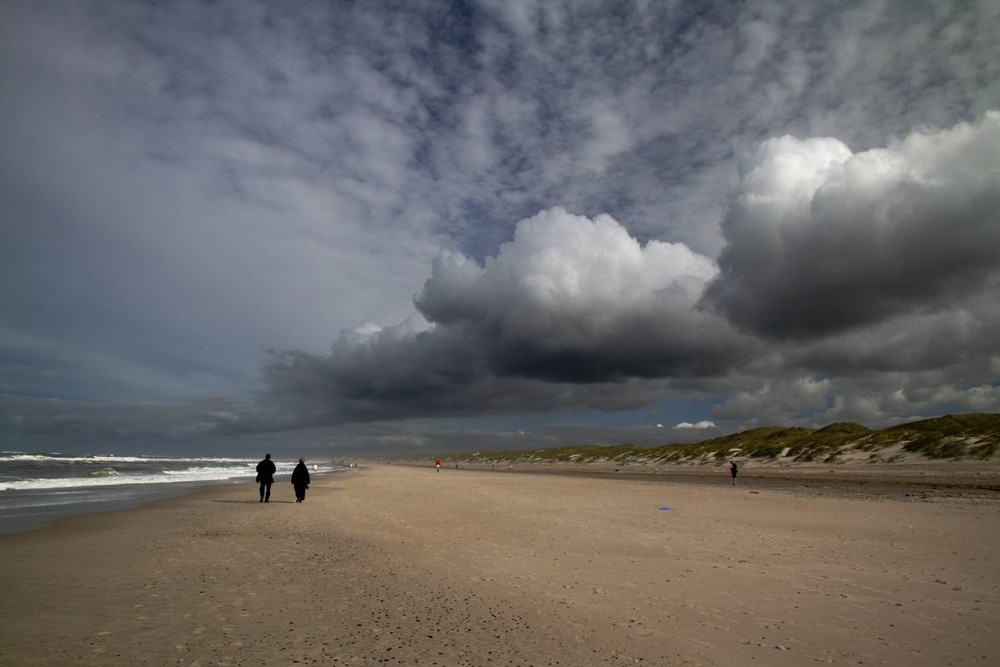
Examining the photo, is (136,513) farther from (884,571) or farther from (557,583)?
(884,571)

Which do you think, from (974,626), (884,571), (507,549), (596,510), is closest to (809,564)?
(884,571)

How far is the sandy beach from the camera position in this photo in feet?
23.5

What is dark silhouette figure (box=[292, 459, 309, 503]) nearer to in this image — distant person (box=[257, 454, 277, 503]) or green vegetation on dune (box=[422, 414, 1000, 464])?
distant person (box=[257, 454, 277, 503])

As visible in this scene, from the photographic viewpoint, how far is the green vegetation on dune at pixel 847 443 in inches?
1903

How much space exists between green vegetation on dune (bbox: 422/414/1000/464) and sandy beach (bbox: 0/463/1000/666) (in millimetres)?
38680

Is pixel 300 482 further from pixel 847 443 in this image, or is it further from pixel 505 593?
pixel 847 443

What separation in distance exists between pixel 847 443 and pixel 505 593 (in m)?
69.6

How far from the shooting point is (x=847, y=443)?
64688 mm

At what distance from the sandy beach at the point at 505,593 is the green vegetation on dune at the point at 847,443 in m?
38.7

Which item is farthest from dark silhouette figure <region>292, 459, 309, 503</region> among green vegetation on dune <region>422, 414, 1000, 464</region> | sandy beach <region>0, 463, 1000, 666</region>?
green vegetation on dune <region>422, 414, 1000, 464</region>

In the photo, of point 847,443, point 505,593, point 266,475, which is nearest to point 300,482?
point 266,475

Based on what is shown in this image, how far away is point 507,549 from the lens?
14211 mm

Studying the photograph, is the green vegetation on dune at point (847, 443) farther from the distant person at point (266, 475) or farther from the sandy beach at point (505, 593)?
the distant person at point (266, 475)

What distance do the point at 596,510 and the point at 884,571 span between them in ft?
43.7
